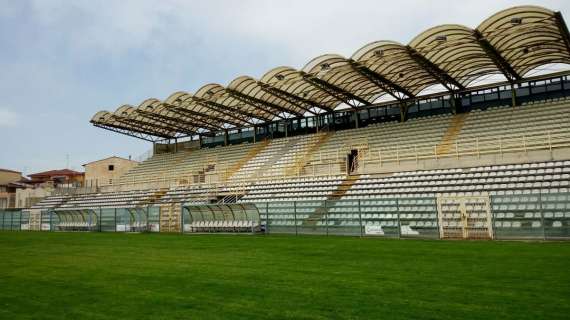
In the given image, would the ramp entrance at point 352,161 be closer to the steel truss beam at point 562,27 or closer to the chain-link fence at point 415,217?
the chain-link fence at point 415,217

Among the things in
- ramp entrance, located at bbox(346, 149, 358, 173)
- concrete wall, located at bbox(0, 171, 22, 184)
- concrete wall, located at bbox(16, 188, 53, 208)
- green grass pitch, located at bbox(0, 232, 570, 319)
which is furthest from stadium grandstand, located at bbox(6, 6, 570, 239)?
concrete wall, located at bbox(0, 171, 22, 184)

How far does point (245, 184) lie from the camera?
3156 cm

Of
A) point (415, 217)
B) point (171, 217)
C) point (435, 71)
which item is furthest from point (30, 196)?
point (415, 217)

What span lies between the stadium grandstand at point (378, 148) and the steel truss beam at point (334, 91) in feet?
0.52

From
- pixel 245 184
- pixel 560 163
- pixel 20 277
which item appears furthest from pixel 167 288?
pixel 245 184

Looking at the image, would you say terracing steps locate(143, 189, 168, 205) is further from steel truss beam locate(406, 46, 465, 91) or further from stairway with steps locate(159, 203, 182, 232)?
steel truss beam locate(406, 46, 465, 91)

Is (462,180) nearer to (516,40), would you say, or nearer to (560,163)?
(560,163)

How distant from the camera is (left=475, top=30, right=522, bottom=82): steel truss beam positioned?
2391 centimetres

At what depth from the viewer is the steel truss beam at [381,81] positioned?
2793 centimetres

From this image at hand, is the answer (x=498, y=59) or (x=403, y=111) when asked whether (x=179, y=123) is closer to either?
(x=403, y=111)

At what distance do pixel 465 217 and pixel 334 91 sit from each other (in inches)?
774

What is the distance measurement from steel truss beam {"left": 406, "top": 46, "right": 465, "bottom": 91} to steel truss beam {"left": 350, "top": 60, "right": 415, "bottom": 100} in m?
2.87

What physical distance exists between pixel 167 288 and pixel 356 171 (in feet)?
71.7

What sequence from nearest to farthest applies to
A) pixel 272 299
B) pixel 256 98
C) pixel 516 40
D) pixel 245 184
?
pixel 272 299, pixel 516 40, pixel 245 184, pixel 256 98
